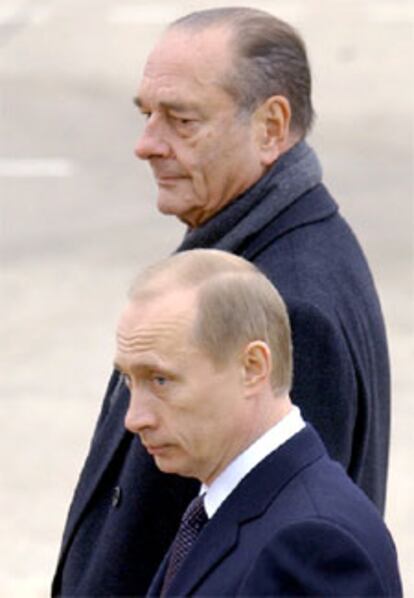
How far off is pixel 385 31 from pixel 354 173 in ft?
13.4

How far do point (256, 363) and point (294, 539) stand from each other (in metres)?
0.30

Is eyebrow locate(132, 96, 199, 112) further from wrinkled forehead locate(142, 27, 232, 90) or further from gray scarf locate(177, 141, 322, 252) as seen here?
gray scarf locate(177, 141, 322, 252)

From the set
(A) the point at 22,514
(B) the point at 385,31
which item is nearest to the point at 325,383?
(A) the point at 22,514

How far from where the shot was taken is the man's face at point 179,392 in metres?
3.37

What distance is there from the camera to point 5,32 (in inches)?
671

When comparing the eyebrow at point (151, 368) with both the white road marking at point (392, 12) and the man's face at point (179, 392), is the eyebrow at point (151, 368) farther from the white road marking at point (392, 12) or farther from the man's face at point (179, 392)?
the white road marking at point (392, 12)

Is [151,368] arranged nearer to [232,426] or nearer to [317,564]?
[232,426]

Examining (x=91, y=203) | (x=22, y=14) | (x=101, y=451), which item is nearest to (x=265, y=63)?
(x=101, y=451)

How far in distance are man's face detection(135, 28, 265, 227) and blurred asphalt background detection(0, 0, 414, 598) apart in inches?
133

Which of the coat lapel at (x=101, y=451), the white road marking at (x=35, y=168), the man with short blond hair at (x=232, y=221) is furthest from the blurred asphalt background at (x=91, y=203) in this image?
the man with short blond hair at (x=232, y=221)

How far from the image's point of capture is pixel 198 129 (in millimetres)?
4301

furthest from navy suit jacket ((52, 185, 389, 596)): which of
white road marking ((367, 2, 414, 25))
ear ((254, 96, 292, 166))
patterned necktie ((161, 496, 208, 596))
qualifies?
white road marking ((367, 2, 414, 25))

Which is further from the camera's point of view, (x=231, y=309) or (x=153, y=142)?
(x=153, y=142)

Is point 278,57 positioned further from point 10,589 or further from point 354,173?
point 354,173
